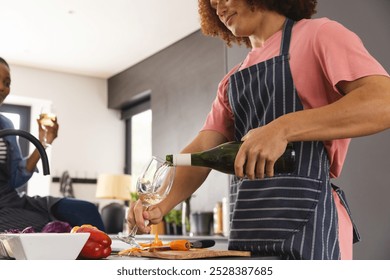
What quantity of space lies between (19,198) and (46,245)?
1.50 metres

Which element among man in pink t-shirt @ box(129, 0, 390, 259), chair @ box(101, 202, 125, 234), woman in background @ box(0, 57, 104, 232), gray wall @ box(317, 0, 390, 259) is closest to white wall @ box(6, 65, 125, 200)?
chair @ box(101, 202, 125, 234)

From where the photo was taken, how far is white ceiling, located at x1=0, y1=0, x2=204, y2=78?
161 inches

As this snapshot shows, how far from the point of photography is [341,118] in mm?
827

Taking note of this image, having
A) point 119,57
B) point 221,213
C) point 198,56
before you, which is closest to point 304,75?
point 221,213

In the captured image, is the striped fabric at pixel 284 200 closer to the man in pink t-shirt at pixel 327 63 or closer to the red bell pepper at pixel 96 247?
the man in pink t-shirt at pixel 327 63

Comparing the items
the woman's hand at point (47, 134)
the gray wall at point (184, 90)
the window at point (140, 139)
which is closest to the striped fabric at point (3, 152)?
the woman's hand at point (47, 134)

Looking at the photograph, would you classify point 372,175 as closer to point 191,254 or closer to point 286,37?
point 286,37

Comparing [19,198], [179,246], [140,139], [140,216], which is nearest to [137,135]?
[140,139]

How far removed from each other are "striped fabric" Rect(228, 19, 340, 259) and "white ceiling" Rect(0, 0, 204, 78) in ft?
10.2

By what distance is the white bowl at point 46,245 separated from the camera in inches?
29.1

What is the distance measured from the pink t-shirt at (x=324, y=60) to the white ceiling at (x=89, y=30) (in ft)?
10.1

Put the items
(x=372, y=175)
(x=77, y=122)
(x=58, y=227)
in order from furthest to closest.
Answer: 1. (x=77, y=122)
2. (x=372, y=175)
3. (x=58, y=227)

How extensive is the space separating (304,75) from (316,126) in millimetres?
191

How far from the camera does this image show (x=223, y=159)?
0.94 m
